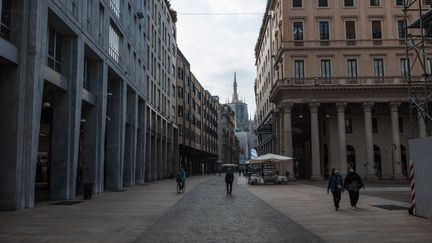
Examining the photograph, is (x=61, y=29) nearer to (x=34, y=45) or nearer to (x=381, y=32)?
(x=34, y=45)

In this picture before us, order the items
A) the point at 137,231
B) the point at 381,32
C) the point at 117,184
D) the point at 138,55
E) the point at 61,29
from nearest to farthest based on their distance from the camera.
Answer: the point at 137,231 < the point at 61,29 < the point at 117,184 < the point at 138,55 < the point at 381,32

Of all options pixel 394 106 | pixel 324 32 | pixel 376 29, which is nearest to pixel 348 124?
pixel 394 106

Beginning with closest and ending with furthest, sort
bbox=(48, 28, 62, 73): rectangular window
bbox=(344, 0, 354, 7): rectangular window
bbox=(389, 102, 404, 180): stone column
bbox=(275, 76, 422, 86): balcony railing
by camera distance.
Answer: bbox=(48, 28, 62, 73): rectangular window < bbox=(389, 102, 404, 180): stone column < bbox=(275, 76, 422, 86): balcony railing < bbox=(344, 0, 354, 7): rectangular window

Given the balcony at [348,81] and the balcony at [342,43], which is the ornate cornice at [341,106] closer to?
the balcony at [348,81]

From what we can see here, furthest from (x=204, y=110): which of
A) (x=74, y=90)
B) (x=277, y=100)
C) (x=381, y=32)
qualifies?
(x=74, y=90)

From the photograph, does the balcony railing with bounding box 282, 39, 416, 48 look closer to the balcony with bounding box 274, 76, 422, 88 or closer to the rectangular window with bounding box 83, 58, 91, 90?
the balcony with bounding box 274, 76, 422, 88

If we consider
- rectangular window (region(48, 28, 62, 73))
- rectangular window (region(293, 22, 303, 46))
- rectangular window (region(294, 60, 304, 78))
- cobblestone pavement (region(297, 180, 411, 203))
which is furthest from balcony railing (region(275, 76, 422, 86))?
rectangular window (region(48, 28, 62, 73))

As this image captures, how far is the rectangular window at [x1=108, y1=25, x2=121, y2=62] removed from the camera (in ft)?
107

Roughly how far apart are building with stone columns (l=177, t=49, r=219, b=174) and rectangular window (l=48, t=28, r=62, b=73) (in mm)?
47498

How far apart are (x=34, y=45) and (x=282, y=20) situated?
3873cm

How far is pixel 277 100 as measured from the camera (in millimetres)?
53906

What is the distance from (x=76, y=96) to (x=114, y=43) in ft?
36.7

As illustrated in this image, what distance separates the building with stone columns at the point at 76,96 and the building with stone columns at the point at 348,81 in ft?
52.4

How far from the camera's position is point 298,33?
170 feet
